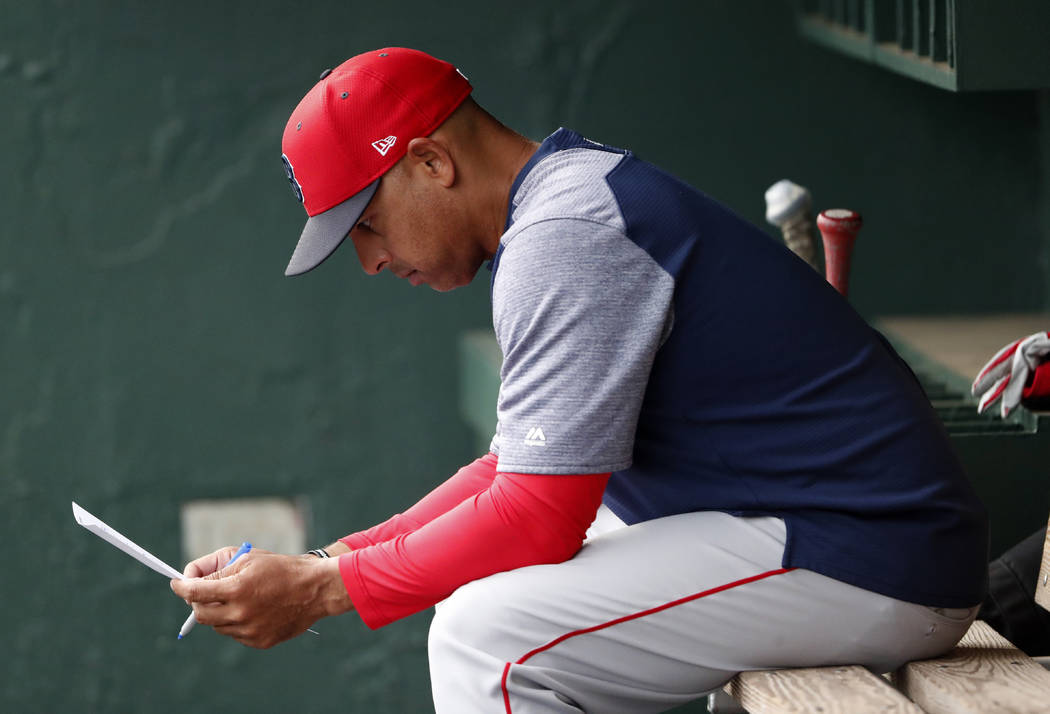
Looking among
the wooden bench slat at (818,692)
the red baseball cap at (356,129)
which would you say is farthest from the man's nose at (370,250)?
the wooden bench slat at (818,692)

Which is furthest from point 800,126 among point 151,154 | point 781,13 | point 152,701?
point 152,701

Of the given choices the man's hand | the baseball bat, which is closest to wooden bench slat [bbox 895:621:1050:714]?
the man's hand

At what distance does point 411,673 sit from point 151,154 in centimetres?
157

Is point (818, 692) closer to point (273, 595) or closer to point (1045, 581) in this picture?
point (1045, 581)

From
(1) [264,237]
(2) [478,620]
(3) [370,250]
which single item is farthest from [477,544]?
(1) [264,237]

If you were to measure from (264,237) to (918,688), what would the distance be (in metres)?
2.45

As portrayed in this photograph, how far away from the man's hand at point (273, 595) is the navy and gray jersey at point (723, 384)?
0.28 metres

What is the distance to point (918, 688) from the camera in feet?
5.62

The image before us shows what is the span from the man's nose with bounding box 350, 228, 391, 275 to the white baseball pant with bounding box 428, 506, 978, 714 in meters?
0.47

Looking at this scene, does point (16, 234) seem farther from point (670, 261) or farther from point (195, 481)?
point (670, 261)

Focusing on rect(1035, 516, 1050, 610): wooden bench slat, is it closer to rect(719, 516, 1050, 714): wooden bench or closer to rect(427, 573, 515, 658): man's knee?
rect(719, 516, 1050, 714): wooden bench

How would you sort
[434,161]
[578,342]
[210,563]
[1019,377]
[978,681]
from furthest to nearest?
[1019,377], [210,563], [434,161], [978,681], [578,342]

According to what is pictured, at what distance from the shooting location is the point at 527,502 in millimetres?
1608

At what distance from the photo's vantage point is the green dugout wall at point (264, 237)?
3.70 metres
